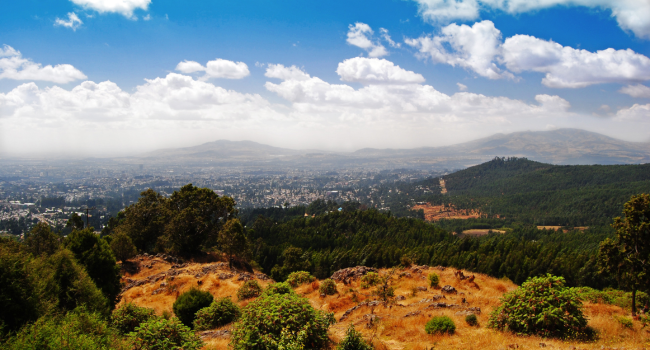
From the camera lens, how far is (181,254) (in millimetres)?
29172

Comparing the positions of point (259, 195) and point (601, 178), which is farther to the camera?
point (259, 195)

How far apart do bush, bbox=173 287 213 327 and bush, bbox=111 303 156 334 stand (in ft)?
8.43

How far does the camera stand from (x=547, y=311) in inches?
348

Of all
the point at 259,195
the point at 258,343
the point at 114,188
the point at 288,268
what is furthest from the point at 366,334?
the point at 114,188

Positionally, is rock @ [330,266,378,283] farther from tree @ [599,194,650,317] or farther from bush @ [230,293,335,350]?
bush @ [230,293,335,350]

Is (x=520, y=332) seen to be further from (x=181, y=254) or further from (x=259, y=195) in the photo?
(x=259, y=195)

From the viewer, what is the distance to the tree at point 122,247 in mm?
24047

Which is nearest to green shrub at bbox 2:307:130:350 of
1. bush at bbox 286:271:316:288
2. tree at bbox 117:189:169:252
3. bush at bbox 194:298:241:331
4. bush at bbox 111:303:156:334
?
bush at bbox 111:303:156:334

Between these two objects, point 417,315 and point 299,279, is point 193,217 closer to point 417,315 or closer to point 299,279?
point 299,279

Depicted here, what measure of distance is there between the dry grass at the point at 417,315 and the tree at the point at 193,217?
3924 mm

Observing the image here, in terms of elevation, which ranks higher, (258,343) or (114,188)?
(258,343)

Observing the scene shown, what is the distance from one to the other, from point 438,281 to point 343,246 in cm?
3465

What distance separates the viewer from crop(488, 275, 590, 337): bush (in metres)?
8.87

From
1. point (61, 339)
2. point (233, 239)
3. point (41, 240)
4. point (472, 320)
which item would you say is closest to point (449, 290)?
point (472, 320)
